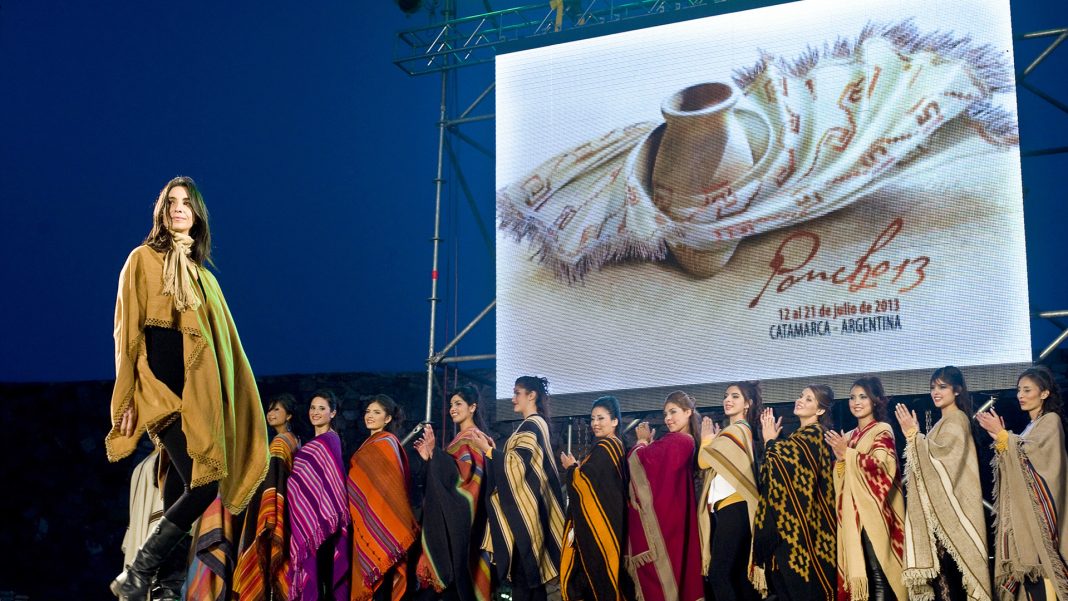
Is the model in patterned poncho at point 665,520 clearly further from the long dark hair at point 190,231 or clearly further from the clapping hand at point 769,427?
the long dark hair at point 190,231

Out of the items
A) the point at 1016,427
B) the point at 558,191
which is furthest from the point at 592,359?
the point at 1016,427

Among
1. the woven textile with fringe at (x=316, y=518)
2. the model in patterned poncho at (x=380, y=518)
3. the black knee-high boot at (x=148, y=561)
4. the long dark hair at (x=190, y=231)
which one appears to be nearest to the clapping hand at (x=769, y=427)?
the model in patterned poncho at (x=380, y=518)

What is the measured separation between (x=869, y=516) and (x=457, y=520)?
1925 millimetres

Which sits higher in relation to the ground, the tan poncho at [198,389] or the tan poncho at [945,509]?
the tan poncho at [198,389]

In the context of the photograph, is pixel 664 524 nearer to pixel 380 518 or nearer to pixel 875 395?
pixel 875 395

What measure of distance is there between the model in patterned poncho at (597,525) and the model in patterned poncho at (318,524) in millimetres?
1126

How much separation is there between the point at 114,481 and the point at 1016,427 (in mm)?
6764

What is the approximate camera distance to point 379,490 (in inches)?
225

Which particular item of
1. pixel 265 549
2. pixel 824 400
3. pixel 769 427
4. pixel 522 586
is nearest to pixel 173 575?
pixel 265 549

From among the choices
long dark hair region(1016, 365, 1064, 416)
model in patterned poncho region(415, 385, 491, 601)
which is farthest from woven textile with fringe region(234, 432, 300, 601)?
long dark hair region(1016, 365, 1064, 416)

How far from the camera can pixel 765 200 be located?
21.4 feet

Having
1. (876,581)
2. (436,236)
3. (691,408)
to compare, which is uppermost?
(436,236)

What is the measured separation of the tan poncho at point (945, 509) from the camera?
185 inches

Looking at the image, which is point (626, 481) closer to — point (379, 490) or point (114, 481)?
point (379, 490)
